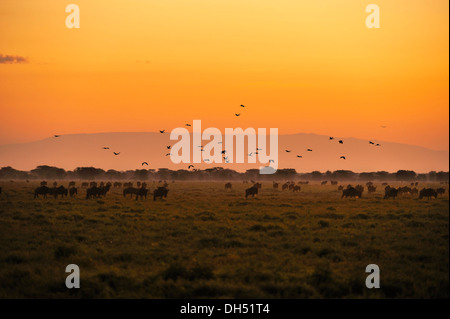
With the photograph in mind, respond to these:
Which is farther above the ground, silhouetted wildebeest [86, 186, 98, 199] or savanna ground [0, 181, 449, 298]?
silhouetted wildebeest [86, 186, 98, 199]

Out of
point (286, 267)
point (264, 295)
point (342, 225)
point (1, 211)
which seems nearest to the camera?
point (264, 295)

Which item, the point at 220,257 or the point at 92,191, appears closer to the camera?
the point at 220,257

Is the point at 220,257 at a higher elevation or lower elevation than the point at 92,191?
Result: lower

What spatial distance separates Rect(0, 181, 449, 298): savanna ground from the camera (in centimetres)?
1089

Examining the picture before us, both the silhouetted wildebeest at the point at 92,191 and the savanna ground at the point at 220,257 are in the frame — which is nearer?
the savanna ground at the point at 220,257

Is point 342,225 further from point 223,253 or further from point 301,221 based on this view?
point 223,253

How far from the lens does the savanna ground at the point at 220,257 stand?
1089 centimetres

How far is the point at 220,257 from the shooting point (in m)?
14.4

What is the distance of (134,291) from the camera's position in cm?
1080

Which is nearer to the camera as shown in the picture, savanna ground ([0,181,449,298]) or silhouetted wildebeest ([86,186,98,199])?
savanna ground ([0,181,449,298])

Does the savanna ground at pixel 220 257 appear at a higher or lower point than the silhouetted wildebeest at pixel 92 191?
lower
